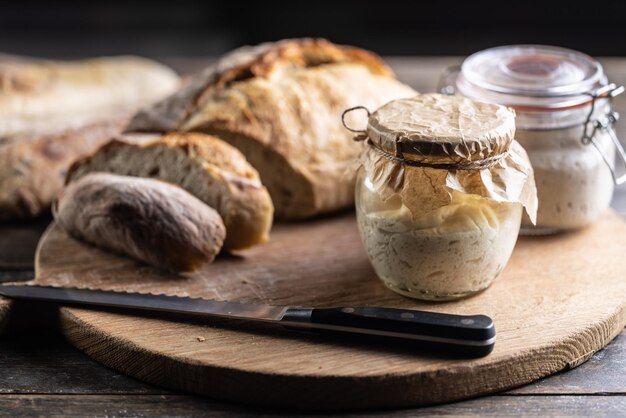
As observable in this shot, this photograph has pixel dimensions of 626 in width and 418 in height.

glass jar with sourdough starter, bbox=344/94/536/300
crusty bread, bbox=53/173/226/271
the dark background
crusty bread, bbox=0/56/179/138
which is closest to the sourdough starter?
glass jar with sourdough starter, bbox=344/94/536/300

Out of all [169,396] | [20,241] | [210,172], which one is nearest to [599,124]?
[210,172]

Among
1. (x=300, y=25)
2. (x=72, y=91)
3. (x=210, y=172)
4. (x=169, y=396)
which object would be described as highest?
(x=210, y=172)

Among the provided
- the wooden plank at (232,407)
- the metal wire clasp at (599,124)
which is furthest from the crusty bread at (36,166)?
the metal wire clasp at (599,124)

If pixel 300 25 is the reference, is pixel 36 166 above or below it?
above

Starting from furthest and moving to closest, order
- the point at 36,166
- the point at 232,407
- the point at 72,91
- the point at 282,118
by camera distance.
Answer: the point at 72,91 < the point at 36,166 < the point at 282,118 < the point at 232,407

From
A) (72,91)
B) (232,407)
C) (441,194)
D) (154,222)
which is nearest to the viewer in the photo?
(232,407)

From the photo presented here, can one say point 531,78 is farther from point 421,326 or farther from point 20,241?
point 20,241

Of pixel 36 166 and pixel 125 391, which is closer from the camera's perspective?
pixel 125 391
